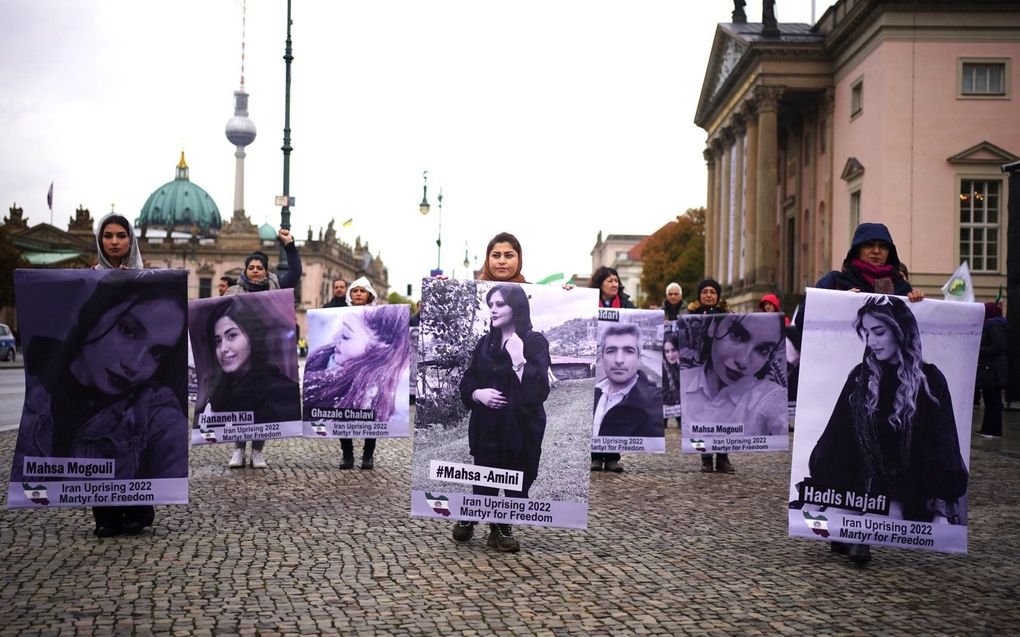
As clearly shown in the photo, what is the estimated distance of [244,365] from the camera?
12.2 metres

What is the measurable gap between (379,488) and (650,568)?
4417 millimetres

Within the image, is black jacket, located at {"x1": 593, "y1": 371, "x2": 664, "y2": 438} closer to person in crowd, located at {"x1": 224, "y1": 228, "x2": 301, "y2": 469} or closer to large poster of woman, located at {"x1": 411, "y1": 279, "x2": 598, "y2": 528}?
person in crowd, located at {"x1": 224, "y1": 228, "x2": 301, "y2": 469}

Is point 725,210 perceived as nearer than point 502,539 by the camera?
No

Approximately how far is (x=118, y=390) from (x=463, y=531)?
2504 mm

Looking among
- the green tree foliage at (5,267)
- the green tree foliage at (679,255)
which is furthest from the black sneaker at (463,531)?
the green tree foliage at (679,255)

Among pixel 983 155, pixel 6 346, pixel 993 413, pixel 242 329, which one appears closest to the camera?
pixel 242 329

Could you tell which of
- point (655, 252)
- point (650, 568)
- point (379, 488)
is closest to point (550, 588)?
point (650, 568)

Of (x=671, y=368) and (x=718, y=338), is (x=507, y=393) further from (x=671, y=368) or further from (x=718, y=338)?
(x=671, y=368)

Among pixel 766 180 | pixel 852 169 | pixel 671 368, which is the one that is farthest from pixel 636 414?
pixel 766 180

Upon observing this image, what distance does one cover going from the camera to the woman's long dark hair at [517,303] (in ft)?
26.1

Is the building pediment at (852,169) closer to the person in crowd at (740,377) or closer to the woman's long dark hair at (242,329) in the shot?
the person in crowd at (740,377)

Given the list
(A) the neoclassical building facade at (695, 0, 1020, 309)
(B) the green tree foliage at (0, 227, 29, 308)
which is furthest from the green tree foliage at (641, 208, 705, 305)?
(B) the green tree foliage at (0, 227, 29, 308)

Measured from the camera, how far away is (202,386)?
488 inches

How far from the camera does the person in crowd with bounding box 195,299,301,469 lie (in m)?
12.1
